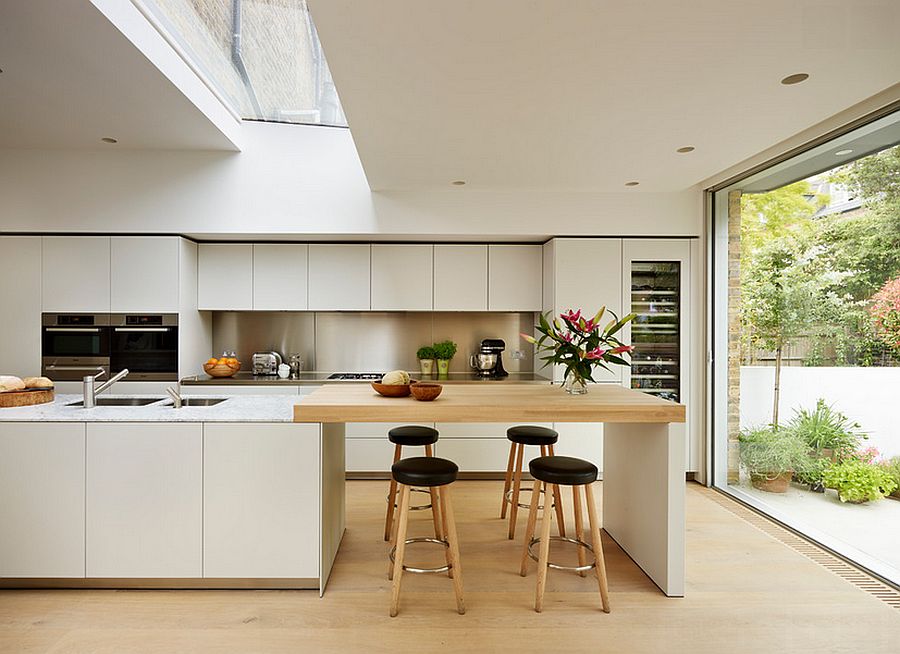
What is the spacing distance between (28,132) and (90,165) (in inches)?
19.7

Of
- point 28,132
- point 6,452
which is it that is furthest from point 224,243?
point 6,452

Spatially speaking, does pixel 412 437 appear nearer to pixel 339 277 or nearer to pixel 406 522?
pixel 406 522

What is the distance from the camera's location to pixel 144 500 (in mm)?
2734

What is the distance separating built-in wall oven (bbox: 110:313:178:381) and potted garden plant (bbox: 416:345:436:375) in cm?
202

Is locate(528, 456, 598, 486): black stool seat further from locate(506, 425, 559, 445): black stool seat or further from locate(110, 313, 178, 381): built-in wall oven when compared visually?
locate(110, 313, 178, 381): built-in wall oven

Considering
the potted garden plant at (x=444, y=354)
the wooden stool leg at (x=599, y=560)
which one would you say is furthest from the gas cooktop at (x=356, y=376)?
the wooden stool leg at (x=599, y=560)

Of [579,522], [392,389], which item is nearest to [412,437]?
[392,389]

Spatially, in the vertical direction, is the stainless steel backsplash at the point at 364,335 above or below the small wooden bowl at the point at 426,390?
above

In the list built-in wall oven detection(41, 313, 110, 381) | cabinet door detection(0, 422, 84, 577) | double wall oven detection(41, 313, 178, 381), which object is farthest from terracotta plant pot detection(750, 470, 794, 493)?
built-in wall oven detection(41, 313, 110, 381)

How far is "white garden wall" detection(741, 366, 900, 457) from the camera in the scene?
115 inches

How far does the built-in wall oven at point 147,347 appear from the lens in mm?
4590

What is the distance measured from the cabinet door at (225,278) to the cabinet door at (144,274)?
1.21 ft

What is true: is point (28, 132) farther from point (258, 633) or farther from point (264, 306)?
point (258, 633)

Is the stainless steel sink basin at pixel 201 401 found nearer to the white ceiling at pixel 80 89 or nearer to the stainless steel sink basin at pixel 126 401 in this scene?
the stainless steel sink basin at pixel 126 401
